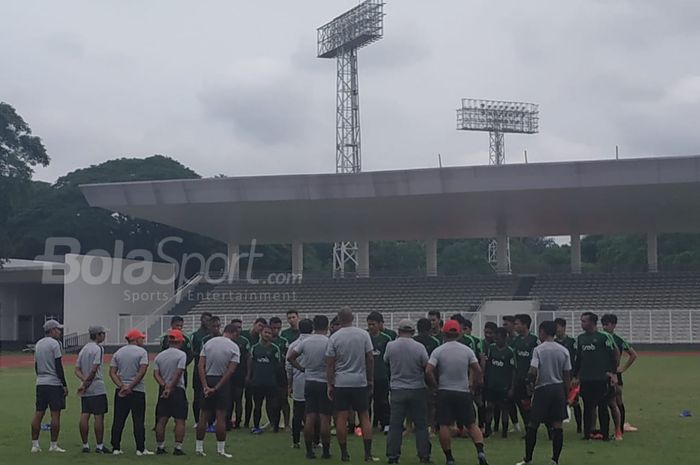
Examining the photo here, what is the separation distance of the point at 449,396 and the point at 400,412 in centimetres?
63

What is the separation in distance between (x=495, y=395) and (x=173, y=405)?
14.5 feet

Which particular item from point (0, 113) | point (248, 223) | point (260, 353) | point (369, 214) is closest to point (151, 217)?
point (248, 223)

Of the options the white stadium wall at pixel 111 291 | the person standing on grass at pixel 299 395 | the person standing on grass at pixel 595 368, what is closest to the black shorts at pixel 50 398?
the person standing on grass at pixel 299 395

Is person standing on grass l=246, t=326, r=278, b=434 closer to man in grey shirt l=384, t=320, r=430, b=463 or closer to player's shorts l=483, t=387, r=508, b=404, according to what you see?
player's shorts l=483, t=387, r=508, b=404

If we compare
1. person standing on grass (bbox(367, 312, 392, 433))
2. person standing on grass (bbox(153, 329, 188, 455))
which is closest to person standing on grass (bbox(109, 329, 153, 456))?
person standing on grass (bbox(153, 329, 188, 455))

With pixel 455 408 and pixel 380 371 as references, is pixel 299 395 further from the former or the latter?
pixel 455 408

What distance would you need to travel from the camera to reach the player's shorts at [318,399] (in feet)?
37.8

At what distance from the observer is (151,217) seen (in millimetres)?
42969

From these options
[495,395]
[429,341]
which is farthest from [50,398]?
[495,395]

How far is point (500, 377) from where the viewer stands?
1340cm

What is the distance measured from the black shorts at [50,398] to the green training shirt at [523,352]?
5.94 meters

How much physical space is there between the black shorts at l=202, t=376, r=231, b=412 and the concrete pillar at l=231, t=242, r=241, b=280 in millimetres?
36011

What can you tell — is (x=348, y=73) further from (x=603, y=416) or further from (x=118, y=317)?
(x=603, y=416)

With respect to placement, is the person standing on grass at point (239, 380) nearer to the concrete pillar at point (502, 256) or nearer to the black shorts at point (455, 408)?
the black shorts at point (455, 408)
